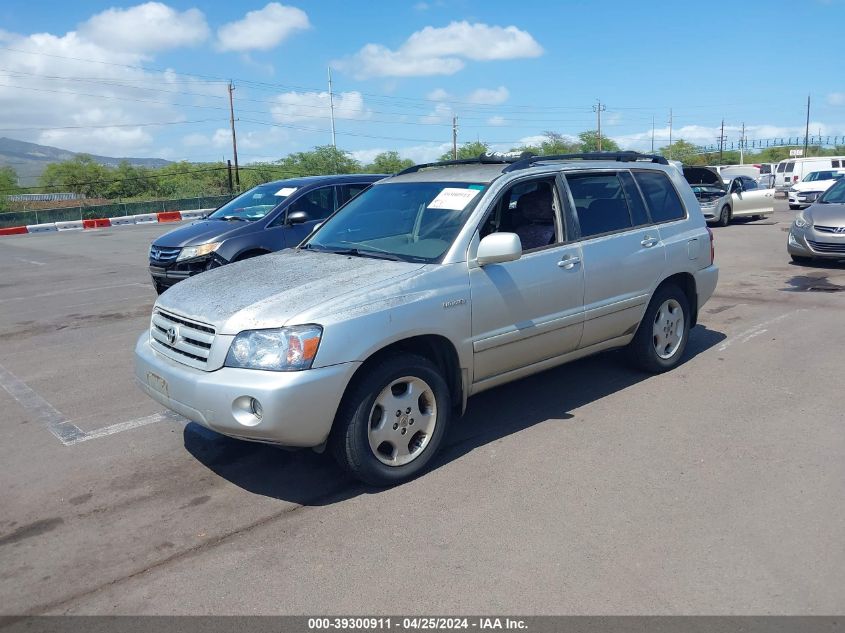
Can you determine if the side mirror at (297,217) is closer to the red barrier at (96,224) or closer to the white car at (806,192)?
the white car at (806,192)

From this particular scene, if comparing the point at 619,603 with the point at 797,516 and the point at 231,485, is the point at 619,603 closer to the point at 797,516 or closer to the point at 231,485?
the point at 797,516

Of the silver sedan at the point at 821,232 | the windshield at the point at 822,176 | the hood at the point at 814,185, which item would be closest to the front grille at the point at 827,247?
the silver sedan at the point at 821,232

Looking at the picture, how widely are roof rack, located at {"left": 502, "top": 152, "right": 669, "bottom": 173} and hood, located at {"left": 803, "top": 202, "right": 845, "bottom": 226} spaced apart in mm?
6729

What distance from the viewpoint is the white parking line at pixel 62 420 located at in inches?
206

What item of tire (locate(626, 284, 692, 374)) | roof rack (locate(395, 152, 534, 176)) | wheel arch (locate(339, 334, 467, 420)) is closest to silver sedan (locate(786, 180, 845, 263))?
tire (locate(626, 284, 692, 374))

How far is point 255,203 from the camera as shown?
1040 cm

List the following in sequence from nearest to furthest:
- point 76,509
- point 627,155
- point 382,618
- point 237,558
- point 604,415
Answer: point 382,618
point 237,558
point 76,509
point 604,415
point 627,155

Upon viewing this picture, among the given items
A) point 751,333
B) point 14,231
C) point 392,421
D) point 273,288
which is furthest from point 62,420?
point 14,231

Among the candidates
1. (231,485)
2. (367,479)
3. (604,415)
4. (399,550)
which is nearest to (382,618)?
(399,550)

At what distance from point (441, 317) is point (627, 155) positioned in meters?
2.91

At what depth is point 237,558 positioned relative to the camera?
140 inches

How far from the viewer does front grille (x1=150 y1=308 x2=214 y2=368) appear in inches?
162

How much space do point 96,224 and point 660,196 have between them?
98.9ft

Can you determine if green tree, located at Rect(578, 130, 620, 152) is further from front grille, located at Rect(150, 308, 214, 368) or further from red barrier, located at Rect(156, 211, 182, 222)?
front grille, located at Rect(150, 308, 214, 368)
